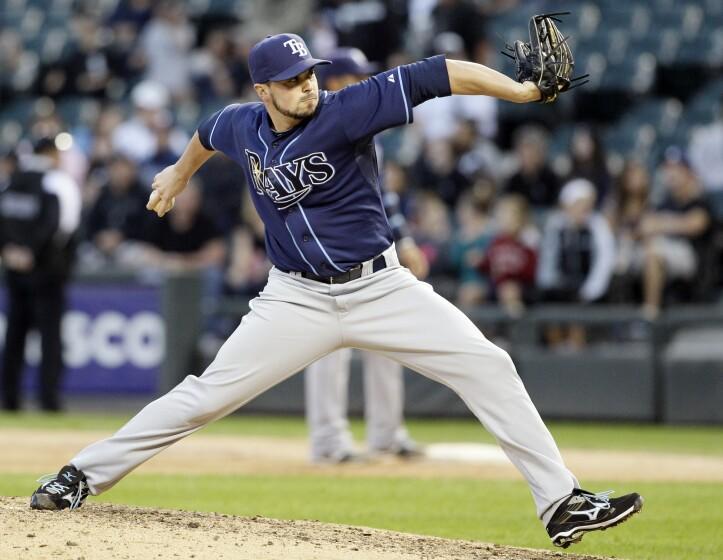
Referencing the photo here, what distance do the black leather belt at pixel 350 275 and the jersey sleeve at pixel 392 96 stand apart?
0.53m

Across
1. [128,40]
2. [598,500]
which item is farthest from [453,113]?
[598,500]

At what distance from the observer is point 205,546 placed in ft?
15.7

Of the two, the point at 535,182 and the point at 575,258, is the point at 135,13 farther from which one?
the point at 575,258

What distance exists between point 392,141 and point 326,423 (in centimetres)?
773

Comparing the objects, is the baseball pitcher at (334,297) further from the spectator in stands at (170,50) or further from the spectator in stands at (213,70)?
the spectator in stands at (170,50)

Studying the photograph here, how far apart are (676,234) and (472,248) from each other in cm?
191

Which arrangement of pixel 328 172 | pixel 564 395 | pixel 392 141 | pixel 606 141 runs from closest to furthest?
1. pixel 328 172
2. pixel 564 395
3. pixel 606 141
4. pixel 392 141

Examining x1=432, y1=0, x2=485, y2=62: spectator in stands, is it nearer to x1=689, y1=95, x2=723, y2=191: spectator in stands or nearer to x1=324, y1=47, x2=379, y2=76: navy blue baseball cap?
x1=689, y1=95, x2=723, y2=191: spectator in stands

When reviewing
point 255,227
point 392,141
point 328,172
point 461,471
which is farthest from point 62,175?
point 328,172

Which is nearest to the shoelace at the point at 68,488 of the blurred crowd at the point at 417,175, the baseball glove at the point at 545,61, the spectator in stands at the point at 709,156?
the baseball glove at the point at 545,61

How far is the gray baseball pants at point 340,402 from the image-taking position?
8.54 m

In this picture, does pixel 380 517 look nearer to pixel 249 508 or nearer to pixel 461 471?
pixel 249 508

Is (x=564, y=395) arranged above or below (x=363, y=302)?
below

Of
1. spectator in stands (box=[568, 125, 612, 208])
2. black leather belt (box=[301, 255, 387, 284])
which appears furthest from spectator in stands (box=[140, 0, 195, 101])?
black leather belt (box=[301, 255, 387, 284])
